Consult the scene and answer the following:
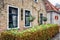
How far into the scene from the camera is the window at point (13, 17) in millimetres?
13062

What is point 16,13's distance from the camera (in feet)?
45.9

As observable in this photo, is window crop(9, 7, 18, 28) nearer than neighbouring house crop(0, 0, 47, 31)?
No

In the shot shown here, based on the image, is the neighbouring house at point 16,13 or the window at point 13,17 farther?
the window at point 13,17

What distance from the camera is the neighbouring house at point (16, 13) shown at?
12179 mm

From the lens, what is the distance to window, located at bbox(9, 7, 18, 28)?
13062mm

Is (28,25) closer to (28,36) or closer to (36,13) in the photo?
(36,13)

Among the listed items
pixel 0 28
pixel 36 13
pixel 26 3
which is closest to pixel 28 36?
pixel 0 28

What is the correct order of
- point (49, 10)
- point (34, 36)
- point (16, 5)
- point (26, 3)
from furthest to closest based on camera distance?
point (49, 10) → point (26, 3) → point (16, 5) → point (34, 36)

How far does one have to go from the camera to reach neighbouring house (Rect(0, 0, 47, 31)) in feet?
40.0

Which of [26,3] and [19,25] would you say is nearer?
[19,25]

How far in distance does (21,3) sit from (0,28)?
13.1ft

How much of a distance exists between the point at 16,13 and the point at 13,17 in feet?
2.14

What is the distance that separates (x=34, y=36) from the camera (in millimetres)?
8680

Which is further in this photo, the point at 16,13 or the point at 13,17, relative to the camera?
the point at 16,13
